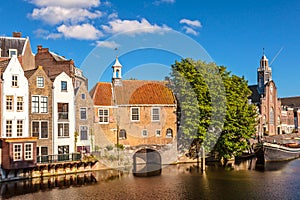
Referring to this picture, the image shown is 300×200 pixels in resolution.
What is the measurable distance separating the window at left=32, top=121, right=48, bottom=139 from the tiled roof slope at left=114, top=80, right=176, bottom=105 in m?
11.6

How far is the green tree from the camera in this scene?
2032 inches

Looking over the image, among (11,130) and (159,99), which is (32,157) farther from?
(159,99)

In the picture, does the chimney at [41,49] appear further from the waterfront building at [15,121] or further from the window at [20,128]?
the window at [20,128]

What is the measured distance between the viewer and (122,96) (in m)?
53.9

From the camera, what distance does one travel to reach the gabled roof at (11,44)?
56906 millimetres

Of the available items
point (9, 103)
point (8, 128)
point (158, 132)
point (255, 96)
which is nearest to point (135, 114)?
point (158, 132)

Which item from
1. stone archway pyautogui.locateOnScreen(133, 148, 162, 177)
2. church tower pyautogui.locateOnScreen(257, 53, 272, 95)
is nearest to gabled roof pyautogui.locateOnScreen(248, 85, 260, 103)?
church tower pyautogui.locateOnScreen(257, 53, 272, 95)

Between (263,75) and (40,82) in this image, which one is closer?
(40,82)

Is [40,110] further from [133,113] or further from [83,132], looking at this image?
[133,113]

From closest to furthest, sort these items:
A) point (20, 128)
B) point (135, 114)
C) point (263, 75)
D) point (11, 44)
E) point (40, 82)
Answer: point (20, 128), point (40, 82), point (135, 114), point (11, 44), point (263, 75)

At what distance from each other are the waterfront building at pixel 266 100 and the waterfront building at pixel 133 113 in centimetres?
5016

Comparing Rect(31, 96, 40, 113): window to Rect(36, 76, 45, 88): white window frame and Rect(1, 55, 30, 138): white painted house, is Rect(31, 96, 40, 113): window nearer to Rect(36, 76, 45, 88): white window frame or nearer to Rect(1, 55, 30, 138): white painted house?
Rect(1, 55, 30, 138): white painted house

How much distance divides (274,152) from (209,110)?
15610mm

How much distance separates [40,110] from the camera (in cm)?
4506
